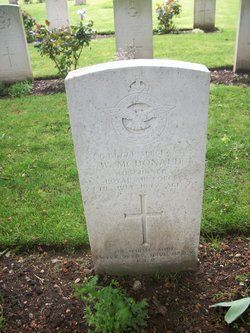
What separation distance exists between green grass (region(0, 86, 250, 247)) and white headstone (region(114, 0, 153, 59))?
245cm

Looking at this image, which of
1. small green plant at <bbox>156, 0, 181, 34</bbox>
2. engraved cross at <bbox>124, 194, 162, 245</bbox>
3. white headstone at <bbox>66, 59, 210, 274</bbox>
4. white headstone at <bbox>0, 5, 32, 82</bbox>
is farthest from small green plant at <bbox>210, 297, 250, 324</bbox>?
small green plant at <bbox>156, 0, 181, 34</bbox>

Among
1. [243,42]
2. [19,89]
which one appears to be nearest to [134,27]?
[243,42]

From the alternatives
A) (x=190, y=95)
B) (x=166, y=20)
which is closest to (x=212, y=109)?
(x=190, y=95)

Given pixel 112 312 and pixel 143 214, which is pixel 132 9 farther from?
pixel 112 312

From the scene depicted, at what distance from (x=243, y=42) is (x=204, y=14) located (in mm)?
4842

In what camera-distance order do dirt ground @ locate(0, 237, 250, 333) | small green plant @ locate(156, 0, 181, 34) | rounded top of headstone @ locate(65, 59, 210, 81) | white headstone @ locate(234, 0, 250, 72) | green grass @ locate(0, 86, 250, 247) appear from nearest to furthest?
rounded top of headstone @ locate(65, 59, 210, 81)
dirt ground @ locate(0, 237, 250, 333)
green grass @ locate(0, 86, 250, 247)
white headstone @ locate(234, 0, 250, 72)
small green plant @ locate(156, 0, 181, 34)

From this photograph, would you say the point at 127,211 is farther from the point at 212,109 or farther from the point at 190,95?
the point at 212,109

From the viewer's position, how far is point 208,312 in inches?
108

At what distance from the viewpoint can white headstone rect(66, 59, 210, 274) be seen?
2.31m

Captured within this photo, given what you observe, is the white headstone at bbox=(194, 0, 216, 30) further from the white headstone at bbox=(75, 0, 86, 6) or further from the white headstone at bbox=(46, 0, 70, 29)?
the white headstone at bbox=(75, 0, 86, 6)

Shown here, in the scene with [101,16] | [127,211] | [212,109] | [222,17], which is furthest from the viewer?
[101,16]

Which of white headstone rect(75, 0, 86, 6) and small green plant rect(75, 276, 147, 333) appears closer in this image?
small green plant rect(75, 276, 147, 333)

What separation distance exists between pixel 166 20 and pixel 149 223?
1019 cm

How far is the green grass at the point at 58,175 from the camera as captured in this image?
3590mm
